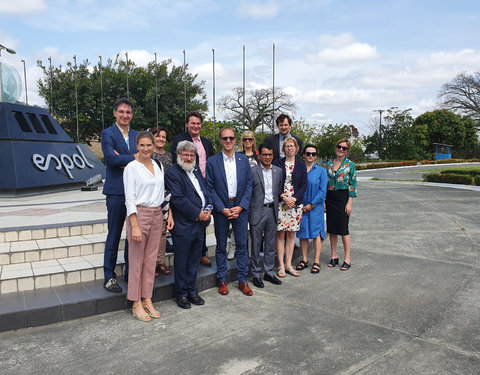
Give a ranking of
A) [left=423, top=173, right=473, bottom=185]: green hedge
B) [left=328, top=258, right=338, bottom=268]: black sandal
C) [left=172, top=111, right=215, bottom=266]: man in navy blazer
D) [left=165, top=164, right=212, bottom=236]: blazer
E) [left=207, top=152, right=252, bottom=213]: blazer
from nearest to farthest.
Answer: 1. [left=165, top=164, right=212, bottom=236]: blazer
2. [left=207, top=152, right=252, bottom=213]: blazer
3. [left=172, top=111, right=215, bottom=266]: man in navy blazer
4. [left=328, top=258, right=338, bottom=268]: black sandal
5. [left=423, top=173, right=473, bottom=185]: green hedge

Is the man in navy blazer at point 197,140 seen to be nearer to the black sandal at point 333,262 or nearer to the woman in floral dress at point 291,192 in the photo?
the woman in floral dress at point 291,192

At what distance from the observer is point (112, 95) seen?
92.2ft

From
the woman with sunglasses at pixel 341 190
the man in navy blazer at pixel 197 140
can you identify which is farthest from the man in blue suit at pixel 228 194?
the woman with sunglasses at pixel 341 190

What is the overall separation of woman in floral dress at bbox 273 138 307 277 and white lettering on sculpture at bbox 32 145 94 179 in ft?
25.0

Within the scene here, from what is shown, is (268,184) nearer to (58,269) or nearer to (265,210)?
(265,210)

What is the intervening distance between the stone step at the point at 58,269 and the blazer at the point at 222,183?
4.12ft

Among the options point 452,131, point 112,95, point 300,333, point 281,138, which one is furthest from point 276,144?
point 452,131

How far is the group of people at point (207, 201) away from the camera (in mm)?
3715

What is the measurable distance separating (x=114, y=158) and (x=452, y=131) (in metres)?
54.7

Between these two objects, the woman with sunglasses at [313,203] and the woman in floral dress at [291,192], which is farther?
the woman with sunglasses at [313,203]

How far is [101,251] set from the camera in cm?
515

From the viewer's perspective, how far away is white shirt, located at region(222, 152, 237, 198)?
4348 millimetres

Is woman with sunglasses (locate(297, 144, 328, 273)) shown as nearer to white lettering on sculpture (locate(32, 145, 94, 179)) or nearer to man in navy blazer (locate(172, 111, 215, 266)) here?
man in navy blazer (locate(172, 111, 215, 266))

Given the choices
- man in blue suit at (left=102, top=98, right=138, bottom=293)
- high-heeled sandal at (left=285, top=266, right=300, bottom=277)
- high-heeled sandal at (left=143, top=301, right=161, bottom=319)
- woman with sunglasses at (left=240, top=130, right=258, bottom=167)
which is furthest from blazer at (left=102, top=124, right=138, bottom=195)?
high-heeled sandal at (left=285, top=266, right=300, bottom=277)
